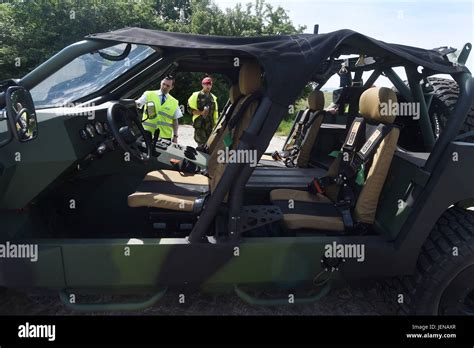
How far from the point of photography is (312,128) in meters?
4.13

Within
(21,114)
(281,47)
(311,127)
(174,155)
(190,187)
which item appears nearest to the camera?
(21,114)

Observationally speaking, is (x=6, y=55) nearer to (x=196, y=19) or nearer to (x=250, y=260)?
(x=196, y=19)

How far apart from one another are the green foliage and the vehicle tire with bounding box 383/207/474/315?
35.6 feet

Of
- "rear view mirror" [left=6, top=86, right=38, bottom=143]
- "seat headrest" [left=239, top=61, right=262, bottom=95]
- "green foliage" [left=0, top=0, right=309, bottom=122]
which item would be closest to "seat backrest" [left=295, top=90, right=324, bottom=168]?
"seat headrest" [left=239, top=61, right=262, bottom=95]

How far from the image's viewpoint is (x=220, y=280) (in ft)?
6.78

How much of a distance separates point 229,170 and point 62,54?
1.12m

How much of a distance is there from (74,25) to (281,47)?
15.9m

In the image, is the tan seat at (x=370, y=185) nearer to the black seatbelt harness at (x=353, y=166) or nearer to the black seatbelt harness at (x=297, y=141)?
the black seatbelt harness at (x=353, y=166)

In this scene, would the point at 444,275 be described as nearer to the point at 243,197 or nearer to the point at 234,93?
the point at 243,197

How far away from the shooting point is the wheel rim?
2.13 meters

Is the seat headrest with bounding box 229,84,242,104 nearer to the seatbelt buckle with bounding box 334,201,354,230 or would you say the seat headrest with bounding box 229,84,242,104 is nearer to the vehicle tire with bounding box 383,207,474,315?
the seatbelt buckle with bounding box 334,201,354,230

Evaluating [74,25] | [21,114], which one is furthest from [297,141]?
[74,25]
